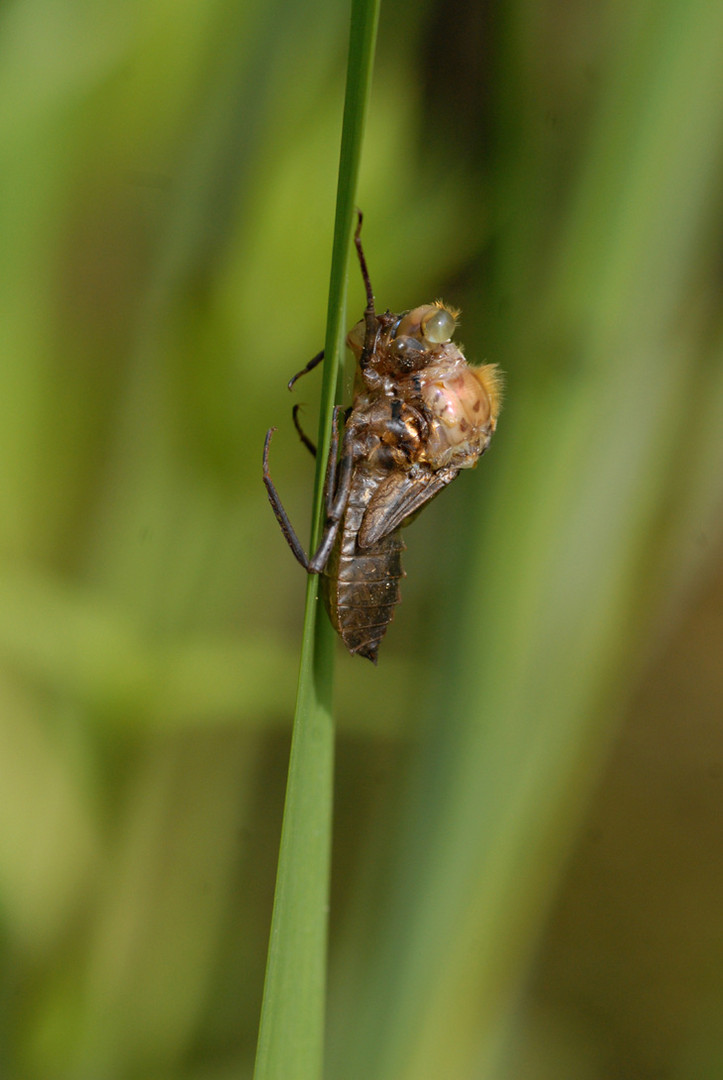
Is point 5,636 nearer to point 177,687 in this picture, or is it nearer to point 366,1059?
point 177,687

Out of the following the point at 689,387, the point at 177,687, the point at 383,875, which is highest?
the point at 689,387

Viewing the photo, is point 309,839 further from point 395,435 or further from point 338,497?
point 395,435

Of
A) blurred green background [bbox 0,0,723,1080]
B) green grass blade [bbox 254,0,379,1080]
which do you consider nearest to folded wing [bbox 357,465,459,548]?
blurred green background [bbox 0,0,723,1080]

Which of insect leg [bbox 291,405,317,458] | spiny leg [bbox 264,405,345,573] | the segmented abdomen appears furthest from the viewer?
insect leg [bbox 291,405,317,458]

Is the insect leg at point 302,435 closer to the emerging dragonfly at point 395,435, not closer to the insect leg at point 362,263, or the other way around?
the emerging dragonfly at point 395,435

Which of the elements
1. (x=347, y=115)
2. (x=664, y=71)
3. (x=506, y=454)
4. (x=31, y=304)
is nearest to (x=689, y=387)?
(x=506, y=454)

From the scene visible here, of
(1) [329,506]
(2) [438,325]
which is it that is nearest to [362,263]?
(2) [438,325]

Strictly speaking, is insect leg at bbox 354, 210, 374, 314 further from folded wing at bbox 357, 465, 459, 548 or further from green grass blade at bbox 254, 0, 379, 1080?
green grass blade at bbox 254, 0, 379, 1080

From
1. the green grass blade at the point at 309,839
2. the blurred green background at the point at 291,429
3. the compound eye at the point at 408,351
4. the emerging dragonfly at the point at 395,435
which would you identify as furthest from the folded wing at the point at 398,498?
the green grass blade at the point at 309,839

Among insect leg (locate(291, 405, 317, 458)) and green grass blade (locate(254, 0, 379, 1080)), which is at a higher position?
insect leg (locate(291, 405, 317, 458))
